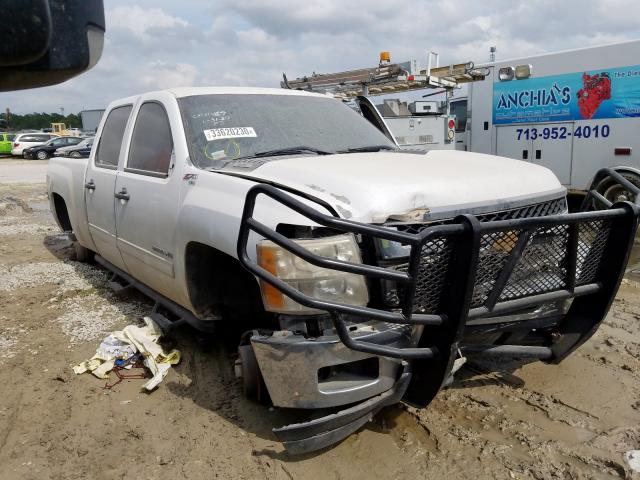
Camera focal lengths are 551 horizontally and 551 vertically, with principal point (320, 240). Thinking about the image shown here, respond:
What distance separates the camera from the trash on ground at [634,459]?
8.28 feet

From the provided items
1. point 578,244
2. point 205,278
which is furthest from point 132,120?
point 578,244

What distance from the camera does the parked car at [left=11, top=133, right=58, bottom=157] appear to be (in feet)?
109

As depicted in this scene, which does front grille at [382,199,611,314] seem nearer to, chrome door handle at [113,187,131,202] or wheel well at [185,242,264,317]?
wheel well at [185,242,264,317]

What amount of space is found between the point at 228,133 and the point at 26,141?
35.0 meters

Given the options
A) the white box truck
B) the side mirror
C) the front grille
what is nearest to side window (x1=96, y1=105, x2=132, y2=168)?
the front grille

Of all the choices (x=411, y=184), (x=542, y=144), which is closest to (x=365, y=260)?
(x=411, y=184)

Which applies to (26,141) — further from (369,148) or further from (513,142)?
(369,148)

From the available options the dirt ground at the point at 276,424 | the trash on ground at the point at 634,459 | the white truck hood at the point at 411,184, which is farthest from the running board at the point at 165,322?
the trash on ground at the point at 634,459

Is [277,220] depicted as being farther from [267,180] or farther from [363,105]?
[363,105]

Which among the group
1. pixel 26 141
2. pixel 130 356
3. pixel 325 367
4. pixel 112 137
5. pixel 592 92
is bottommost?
pixel 130 356

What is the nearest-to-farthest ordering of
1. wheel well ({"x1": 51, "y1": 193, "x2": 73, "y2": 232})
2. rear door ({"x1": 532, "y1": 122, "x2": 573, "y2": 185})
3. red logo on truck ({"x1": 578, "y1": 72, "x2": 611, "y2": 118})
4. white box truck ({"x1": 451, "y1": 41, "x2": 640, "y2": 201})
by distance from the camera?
wheel well ({"x1": 51, "y1": 193, "x2": 73, "y2": 232})
white box truck ({"x1": 451, "y1": 41, "x2": 640, "y2": 201})
red logo on truck ({"x1": 578, "y1": 72, "x2": 611, "y2": 118})
rear door ({"x1": 532, "y1": 122, "x2": 573, "y2": 185})

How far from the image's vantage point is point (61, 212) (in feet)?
21.1

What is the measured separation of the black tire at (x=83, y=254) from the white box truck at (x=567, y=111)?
6.76m

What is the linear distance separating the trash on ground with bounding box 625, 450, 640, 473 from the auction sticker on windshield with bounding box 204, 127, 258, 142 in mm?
2691
